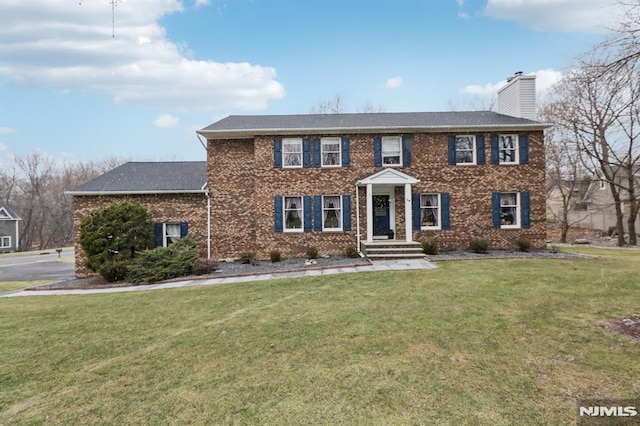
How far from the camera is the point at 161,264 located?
533 inches

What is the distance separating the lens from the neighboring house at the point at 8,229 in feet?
136

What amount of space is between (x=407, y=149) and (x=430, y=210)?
2962 millimetres

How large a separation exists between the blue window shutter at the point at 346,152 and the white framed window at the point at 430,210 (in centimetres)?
369

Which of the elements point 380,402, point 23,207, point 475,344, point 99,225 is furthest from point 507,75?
point 23,207

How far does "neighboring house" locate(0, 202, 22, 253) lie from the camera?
41.4 m

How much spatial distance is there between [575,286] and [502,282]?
1610 mm

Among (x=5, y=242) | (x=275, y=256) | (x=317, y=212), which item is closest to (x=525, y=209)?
(x=317, y=212)

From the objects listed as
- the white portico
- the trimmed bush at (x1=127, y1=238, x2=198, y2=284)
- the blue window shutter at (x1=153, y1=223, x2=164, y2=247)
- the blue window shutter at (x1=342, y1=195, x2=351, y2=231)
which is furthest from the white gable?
the blue window shutter at (x1=153, y1=223, x2=164, y2=247)

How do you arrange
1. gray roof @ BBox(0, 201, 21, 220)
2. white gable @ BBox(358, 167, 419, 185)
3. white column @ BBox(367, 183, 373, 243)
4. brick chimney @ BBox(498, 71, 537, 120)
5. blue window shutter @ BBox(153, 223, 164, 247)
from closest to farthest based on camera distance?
white gable @ BBox(358, 167, 419, 185) → white column @ BBox(367, 183, 373, 243) → blue window shutter @ BBox(153, 223, 164, 247) → brick chimney @ BBox(498, 71, 537, 120) → gray roof @ BBox(0, 201, 21, 220)

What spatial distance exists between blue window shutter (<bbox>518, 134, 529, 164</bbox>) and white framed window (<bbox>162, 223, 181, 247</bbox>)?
1597cm

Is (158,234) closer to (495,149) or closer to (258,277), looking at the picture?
(258,277)

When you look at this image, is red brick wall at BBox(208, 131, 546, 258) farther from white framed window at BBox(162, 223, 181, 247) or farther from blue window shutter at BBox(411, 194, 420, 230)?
white framed window at BBox(162, 223, 181, 247)

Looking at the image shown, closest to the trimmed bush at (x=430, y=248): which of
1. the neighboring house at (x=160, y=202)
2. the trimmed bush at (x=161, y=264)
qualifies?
the trimmed bush at (x=161, y=264)

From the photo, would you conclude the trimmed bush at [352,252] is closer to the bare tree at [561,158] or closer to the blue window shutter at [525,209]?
the blue window shutter at [525,209]
